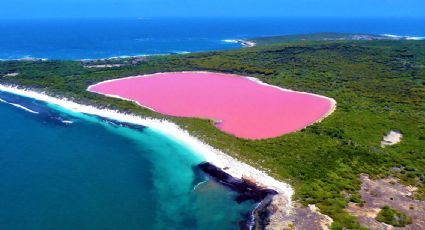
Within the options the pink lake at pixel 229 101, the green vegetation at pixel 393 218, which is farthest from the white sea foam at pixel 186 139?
the green vegetation at pixel 393 218

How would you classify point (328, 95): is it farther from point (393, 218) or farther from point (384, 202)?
point (393, 218)

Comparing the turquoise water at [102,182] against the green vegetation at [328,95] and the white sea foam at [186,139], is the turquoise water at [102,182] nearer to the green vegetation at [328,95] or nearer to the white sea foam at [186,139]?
the white sea foam at [186,139]

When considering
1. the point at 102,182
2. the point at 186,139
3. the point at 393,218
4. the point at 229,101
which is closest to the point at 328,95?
the point at 229,101

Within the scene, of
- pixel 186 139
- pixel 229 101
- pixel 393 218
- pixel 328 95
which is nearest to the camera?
pixel 393 218

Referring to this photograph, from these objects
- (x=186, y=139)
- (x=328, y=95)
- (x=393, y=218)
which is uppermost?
(x=328, y=95)

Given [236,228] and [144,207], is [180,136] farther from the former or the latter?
[236,228]

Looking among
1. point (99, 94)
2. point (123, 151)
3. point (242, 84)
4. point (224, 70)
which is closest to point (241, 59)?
point (224, 70)
